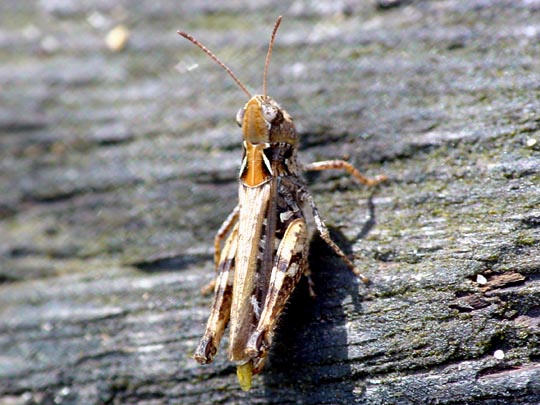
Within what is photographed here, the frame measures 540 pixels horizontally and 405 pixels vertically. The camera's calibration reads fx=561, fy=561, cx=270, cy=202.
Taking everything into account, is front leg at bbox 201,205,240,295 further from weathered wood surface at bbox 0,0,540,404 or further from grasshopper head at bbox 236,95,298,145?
grasshopper head at bbox 236,95,298,145

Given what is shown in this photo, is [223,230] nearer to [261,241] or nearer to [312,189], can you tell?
[261,241]

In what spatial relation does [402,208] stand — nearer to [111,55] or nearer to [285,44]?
[285,44]

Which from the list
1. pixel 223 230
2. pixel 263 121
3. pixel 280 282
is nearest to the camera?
pixel 280 282

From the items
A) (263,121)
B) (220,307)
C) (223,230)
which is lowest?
(220,307)

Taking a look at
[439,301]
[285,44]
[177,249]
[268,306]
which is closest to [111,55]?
[285,44]

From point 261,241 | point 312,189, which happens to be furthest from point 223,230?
point 312,189

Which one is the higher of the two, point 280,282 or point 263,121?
point 263,121
